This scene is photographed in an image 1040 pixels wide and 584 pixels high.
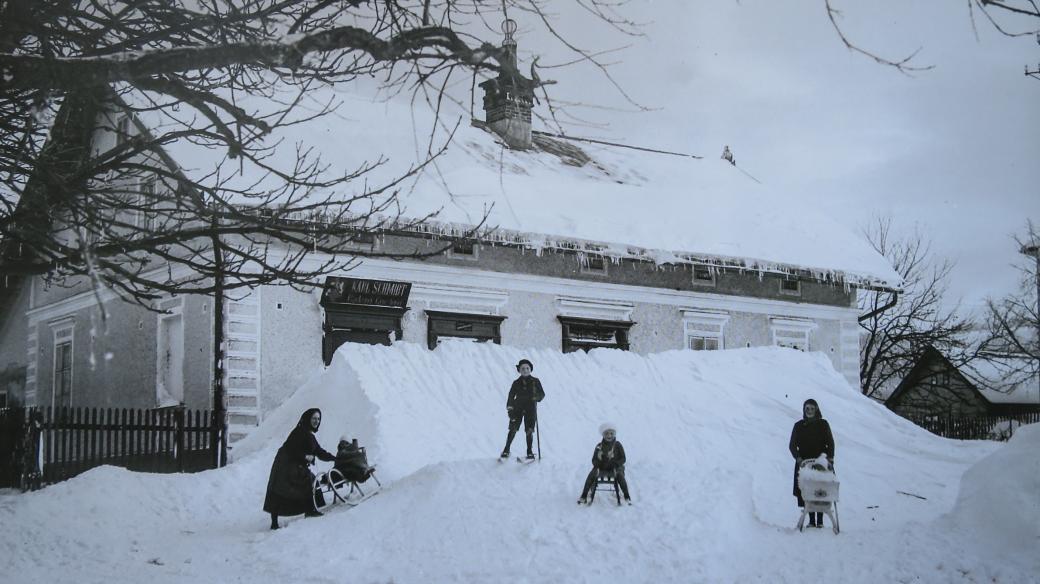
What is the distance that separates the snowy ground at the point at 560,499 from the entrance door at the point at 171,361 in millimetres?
2964

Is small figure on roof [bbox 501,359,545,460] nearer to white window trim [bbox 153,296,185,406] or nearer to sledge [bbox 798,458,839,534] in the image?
sledge [bbox 798,458,839,534]

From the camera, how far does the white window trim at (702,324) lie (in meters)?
25.2

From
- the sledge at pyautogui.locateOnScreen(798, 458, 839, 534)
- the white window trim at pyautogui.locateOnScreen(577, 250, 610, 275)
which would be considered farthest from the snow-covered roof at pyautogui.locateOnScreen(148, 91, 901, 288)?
the sledge at pyautogui.locateOnScreen(798, 458, 839, 534)

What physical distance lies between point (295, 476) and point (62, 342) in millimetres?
13913

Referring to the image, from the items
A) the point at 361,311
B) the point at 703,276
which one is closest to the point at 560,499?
the point at 361,311

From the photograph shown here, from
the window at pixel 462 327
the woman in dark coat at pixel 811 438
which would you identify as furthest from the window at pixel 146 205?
the woman in dark coat at pixel 811 438

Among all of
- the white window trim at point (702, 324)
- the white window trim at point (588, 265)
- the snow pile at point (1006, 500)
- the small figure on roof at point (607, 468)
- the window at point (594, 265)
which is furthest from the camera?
the white window trim at point (702, 324)

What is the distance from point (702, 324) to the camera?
25438mm

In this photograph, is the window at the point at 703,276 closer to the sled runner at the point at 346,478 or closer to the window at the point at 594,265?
the window at the point at 594,265

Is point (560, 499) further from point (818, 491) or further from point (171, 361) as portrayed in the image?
point (171, 361)

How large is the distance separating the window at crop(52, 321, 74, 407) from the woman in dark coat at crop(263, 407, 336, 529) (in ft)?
42.2

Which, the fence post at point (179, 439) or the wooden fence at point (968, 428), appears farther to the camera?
the wooden fence at point (968, 428)

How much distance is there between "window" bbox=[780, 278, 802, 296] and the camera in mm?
27117

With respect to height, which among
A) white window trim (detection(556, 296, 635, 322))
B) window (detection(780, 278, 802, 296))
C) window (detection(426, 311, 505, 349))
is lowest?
window (detection(426, 311, 505, 349))
